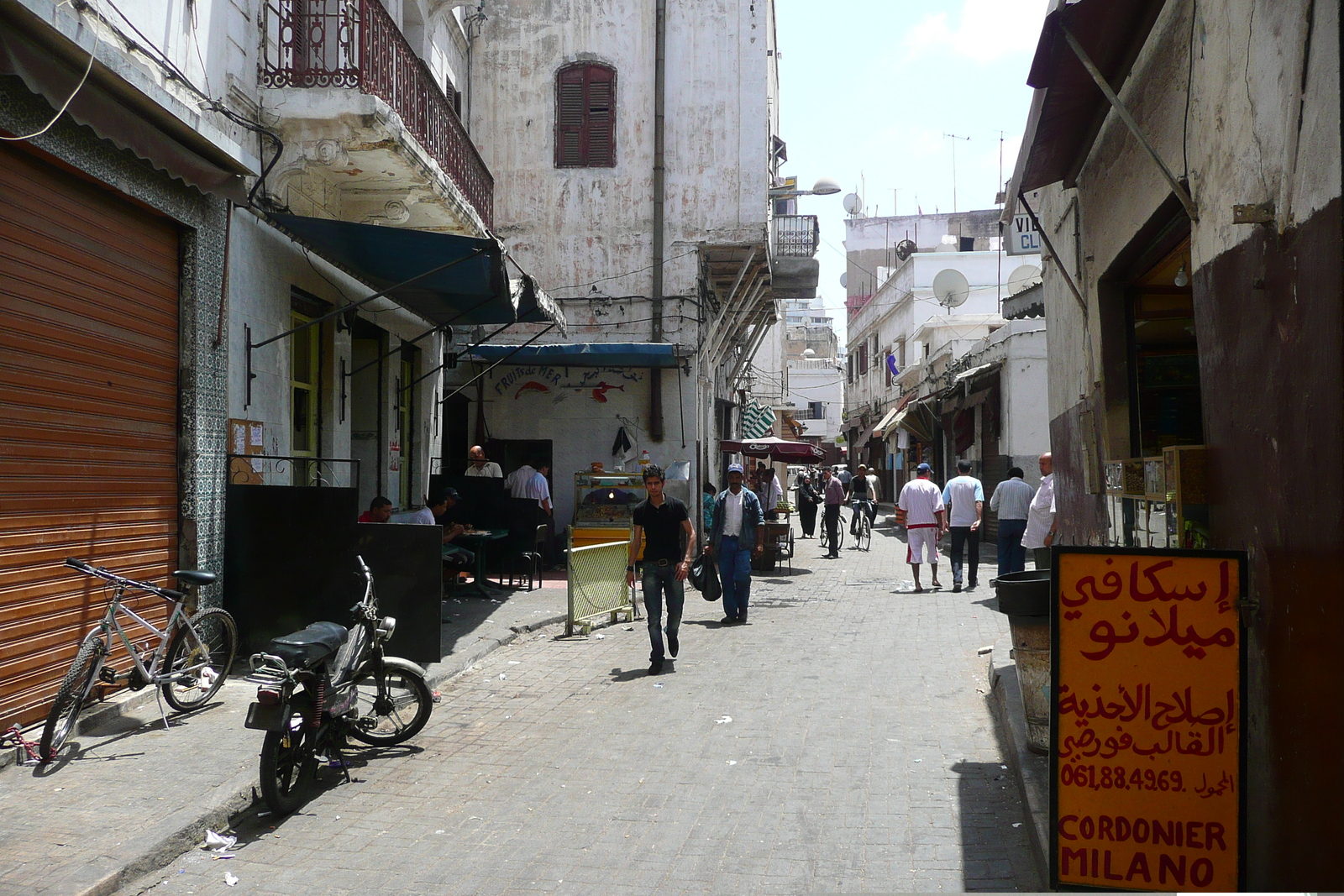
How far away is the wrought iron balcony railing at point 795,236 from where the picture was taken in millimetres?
22344

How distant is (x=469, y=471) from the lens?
15766mm

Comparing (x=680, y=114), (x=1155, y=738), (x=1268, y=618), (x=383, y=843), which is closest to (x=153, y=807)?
(x=383, y=843)

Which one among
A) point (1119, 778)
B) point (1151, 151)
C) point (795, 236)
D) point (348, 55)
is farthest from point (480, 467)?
point (1119, 778)

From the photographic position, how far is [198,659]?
7.16 metres

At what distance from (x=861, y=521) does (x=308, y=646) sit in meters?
20.5

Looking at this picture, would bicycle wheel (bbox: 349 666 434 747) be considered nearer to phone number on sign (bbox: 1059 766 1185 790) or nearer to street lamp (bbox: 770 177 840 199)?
phone number on sign (bbox: 1059 766 1185 790)

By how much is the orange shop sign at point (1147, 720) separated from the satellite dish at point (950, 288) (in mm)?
27407

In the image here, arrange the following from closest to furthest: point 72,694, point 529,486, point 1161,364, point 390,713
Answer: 1. point 72,694
2. point 390,713
3. point 1161,364
4. point 529,486

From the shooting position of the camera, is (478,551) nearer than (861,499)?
Yes

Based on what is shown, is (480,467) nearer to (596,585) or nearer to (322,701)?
(596,585)

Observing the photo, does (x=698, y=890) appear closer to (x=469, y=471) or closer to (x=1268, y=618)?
(x=1268, y=618)

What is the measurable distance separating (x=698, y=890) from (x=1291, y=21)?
12.3 ft

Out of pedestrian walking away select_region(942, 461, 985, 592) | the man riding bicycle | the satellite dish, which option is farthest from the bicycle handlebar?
the satellite dish

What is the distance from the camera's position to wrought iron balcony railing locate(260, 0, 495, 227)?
9047 millimetres
